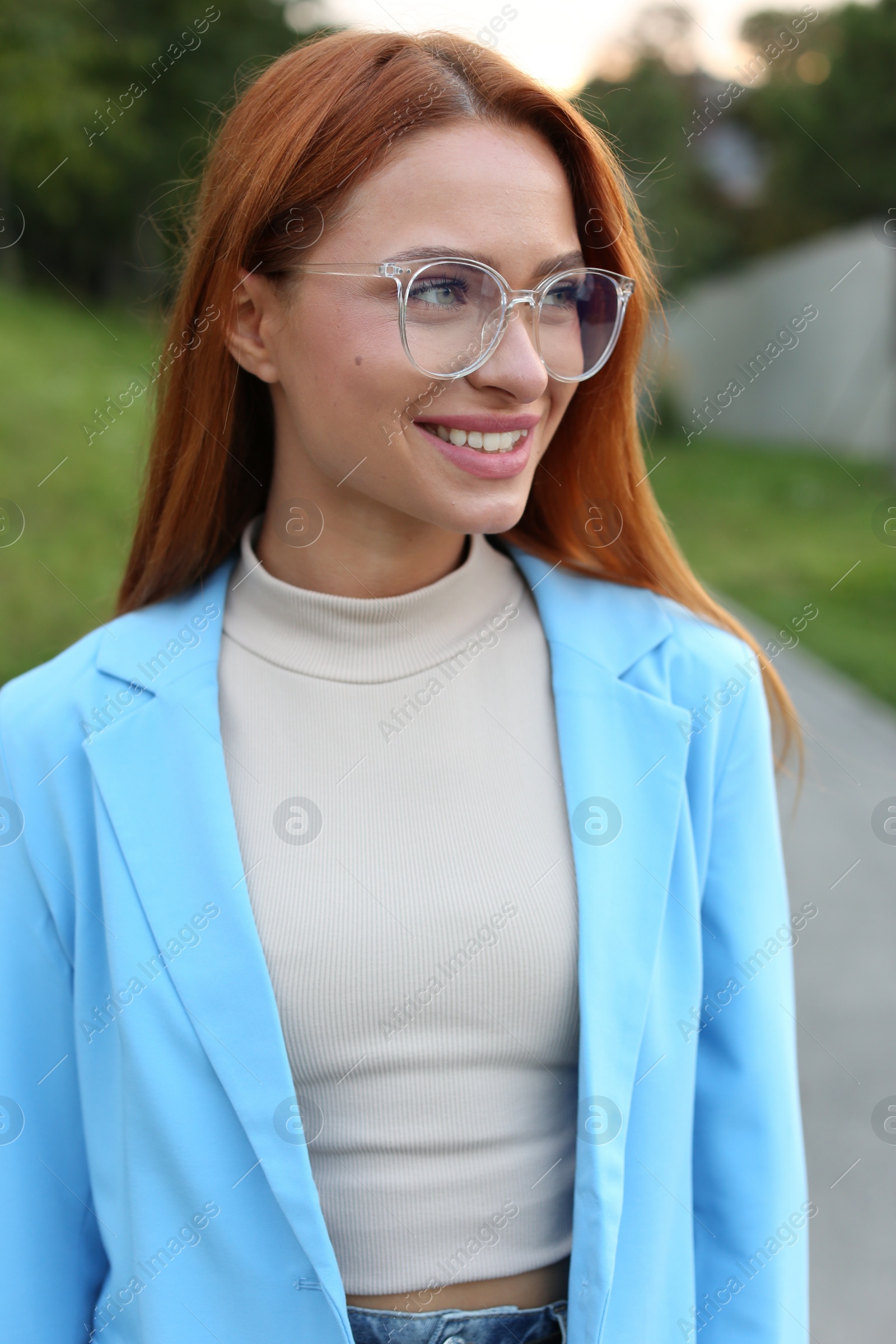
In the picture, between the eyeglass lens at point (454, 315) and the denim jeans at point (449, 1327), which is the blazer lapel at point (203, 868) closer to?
the denim jeans at point (449, 1327)

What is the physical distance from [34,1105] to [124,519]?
7664mm

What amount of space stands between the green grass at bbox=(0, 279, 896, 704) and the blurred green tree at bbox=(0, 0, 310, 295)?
7.04 ft

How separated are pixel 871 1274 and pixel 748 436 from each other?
2052 cm

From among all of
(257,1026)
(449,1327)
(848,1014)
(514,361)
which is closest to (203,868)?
(257,1026)

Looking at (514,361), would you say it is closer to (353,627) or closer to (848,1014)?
(353,627)

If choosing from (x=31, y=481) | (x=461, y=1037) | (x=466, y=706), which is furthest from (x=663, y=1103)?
(x=31, y=481)

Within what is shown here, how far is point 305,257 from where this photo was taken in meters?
1.56

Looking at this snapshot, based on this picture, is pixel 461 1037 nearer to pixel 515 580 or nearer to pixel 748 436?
pixel 515 580

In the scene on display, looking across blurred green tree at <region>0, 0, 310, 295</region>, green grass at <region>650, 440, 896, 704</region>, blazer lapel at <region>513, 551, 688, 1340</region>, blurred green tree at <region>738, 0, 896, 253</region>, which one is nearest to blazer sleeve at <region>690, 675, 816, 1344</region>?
blazer lapel at <region>513, 551, 688, 1340</region>

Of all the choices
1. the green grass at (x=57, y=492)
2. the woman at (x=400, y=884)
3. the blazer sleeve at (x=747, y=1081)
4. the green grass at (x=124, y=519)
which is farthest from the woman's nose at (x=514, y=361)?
the green grass at (x=57, y=492)

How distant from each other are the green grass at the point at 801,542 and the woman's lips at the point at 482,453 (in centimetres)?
576

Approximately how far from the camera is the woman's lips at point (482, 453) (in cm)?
153

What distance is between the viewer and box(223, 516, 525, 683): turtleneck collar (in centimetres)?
175

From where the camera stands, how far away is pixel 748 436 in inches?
859
